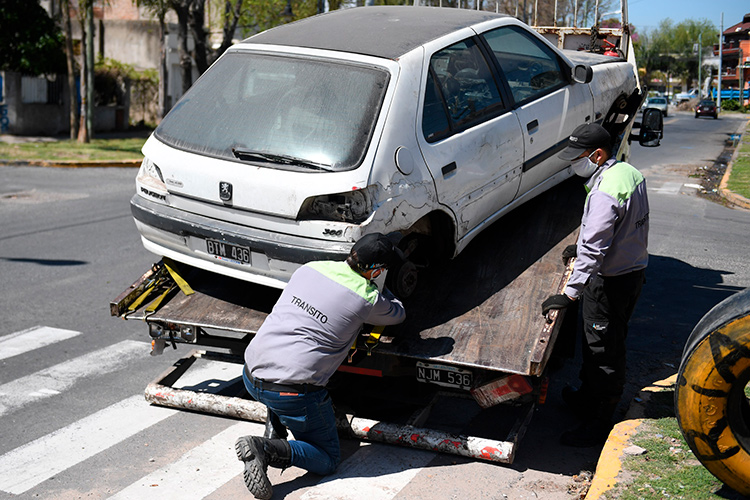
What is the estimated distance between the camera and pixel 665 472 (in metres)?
4.35

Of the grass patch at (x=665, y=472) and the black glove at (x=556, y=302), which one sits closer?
the grass patch at (x=665, y=472)

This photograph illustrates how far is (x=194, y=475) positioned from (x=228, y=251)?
4.37 ft

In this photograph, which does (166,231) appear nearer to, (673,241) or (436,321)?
(436,321)

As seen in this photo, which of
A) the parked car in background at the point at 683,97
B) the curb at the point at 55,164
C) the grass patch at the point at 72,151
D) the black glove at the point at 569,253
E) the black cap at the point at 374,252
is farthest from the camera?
the parked car in background at the point at 683,97

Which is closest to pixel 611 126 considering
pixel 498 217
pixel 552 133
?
pixel 552 133

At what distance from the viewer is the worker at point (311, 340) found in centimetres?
429

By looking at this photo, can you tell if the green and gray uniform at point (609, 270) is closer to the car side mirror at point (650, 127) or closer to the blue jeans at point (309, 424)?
the blue jeans at point (309, 424)

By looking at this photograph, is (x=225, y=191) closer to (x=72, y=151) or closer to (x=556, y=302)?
(x=556, y=302)

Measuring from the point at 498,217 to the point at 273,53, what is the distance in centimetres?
197

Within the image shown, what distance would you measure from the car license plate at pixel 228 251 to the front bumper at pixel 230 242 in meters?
0.03

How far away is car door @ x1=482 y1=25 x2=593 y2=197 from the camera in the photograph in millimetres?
5910

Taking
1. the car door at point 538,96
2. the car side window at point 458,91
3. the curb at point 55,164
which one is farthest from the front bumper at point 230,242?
the curb at point 55,164

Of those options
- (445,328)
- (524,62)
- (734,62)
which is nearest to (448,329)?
(445,328)

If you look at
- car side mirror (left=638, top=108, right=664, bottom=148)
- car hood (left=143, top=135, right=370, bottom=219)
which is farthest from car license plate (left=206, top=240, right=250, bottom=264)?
car side mirror (left=638, top=108, right=664, bottom=148)
